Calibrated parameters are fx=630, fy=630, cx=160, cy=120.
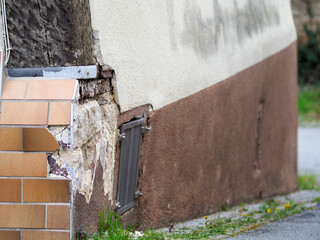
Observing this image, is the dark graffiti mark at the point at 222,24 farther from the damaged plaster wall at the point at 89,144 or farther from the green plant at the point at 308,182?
the green plant at the point at 308,182

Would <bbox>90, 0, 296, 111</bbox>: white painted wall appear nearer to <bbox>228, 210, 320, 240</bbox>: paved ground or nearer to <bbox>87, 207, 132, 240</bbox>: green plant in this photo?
<bbox>87, 207, 132, 240</bbox>: green plant

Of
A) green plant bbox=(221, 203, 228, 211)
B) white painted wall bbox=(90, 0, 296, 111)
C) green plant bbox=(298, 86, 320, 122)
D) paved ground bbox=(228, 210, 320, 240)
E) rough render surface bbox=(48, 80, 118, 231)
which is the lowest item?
paved ground bbox=(228, 210, 320, 240)

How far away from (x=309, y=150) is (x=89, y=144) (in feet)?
36.7

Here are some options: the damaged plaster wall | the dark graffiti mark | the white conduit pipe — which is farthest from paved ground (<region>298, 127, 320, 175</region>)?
the white conduit pipe

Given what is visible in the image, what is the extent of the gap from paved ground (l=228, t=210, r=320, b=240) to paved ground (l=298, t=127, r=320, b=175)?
22.7 feet

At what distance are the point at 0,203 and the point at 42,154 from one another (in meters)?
0.34

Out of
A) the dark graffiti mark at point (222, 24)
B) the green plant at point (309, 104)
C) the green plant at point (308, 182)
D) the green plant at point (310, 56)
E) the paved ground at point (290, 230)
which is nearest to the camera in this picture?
the paved ground at point (290, 230)

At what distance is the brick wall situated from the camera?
129 inches

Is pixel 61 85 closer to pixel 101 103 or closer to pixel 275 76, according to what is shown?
pixel 101 103

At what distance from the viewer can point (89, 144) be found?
11.5 feet

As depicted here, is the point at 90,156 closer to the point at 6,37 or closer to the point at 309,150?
the point at 6,37

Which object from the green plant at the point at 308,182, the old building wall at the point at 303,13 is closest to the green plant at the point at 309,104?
the old building wall at the point at 303,13

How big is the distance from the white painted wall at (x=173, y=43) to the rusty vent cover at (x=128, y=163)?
0.55 feet

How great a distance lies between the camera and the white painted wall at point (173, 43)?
3871 mm
